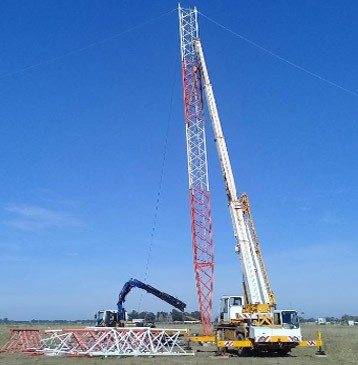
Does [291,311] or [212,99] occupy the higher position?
[212,99]

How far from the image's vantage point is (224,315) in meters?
36.4

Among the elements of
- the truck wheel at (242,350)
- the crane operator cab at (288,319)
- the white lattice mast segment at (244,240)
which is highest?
the white lattice mast segment at (244,240)

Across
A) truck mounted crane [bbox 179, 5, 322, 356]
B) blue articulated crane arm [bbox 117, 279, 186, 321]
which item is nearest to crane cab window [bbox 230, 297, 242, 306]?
truck mounted crane [bbox 179, 5, 322, 356]

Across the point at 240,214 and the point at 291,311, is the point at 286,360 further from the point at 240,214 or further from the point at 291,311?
the point at 240,214

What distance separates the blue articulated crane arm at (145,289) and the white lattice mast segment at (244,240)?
16569 mm

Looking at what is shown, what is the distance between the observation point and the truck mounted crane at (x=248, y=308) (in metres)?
30.0

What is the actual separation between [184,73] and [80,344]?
3091 cm

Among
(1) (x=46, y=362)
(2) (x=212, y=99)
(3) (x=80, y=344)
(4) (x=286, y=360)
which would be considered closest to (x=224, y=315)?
(4) (x=286, y=360)

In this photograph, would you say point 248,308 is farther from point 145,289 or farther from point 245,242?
point 145,289

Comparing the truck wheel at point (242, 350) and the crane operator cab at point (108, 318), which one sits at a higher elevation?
the crane operator cab at point (108, 318)

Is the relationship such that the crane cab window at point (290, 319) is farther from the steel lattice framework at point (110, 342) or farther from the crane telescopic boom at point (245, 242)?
the steel lattice framework at point (110, 342)

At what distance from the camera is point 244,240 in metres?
34.6

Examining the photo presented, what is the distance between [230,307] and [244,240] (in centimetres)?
518

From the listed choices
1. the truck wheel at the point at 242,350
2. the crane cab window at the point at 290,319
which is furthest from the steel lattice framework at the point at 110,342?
the crane cab window at the point at 290,319
